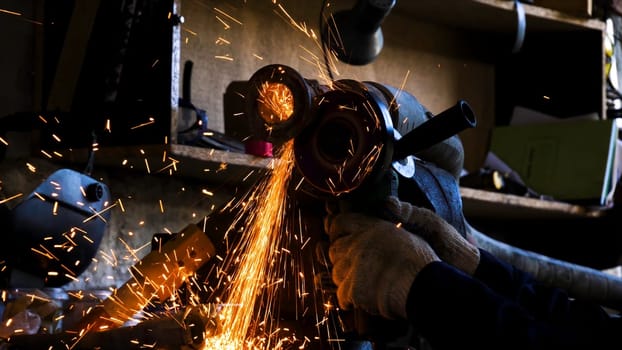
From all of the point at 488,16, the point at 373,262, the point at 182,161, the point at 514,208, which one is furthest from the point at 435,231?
the point at 488,16

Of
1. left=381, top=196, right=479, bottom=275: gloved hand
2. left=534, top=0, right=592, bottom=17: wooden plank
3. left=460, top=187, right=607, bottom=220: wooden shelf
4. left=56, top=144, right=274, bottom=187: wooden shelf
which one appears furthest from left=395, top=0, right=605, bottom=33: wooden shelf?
left=381, top=196, right=479, bottom=275: gloved hand

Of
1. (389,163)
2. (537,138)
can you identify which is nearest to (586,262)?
(537,138)

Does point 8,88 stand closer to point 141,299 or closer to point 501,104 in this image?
point 141,299

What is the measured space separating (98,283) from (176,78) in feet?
1.96

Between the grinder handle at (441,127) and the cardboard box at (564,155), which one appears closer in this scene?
Answer: the grinder handle at (441,127)

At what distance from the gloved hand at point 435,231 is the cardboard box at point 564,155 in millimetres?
1458

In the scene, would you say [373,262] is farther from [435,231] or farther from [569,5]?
[569,5]

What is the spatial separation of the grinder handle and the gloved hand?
0.11 m

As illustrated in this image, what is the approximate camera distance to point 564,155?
2.95 m

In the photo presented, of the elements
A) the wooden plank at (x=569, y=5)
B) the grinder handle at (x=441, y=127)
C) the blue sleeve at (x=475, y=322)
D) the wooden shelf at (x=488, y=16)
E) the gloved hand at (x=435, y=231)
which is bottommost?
the blue sleeve at (x=475, y=322)

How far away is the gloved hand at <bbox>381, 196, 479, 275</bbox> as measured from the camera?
4.49 feet

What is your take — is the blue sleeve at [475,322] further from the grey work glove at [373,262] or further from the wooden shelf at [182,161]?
the wooden shelf at [182,161]

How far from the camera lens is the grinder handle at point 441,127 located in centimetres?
126

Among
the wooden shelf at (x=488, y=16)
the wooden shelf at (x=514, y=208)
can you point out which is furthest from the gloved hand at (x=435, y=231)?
the wooden shelf at (x=488, y=16)
